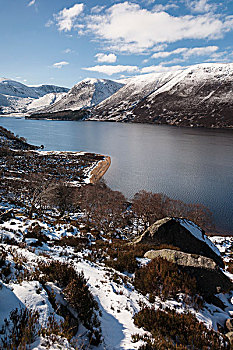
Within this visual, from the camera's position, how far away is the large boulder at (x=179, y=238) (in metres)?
14.0

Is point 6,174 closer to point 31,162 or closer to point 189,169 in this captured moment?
point 31,162

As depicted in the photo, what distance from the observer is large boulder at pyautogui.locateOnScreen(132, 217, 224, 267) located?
14.0 meters

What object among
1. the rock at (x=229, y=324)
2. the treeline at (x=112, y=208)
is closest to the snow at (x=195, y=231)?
the rock at (x=229, y=324)

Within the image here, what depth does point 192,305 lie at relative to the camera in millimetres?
7453

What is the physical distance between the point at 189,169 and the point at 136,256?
5159cm

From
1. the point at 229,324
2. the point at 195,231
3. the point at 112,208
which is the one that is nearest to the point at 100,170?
the point at 112,208

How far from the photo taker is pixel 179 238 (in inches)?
564

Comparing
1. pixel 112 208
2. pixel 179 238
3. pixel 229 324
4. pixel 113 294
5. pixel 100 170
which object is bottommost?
pixel 112 208

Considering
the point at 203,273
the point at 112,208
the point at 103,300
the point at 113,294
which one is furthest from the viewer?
the point at 112,208

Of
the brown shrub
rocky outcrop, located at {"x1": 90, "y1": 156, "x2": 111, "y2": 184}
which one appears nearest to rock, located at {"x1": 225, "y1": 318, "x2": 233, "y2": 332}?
the brown shrub

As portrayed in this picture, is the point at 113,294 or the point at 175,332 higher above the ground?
the point at 175,332

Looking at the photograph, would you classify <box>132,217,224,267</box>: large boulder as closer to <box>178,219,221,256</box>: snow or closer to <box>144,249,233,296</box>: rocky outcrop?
<box>178,219,221,256</box>: snow

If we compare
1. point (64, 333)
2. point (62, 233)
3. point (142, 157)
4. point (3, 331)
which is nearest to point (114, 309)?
point (64, 333)

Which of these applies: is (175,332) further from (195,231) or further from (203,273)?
(195,231)
